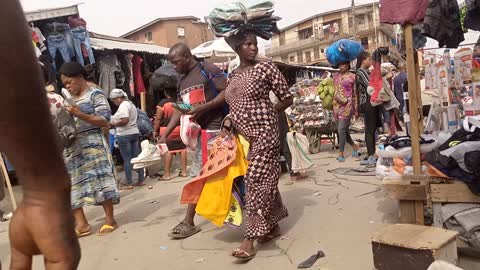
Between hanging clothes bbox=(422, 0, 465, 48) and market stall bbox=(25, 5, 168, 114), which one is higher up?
market stall bbox=(25, 5, 168, 114)

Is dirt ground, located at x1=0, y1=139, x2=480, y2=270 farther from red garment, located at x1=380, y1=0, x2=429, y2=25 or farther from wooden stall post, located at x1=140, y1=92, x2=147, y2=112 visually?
wooden stall post, located at x1=140, y1=92, x2=147, y2=112

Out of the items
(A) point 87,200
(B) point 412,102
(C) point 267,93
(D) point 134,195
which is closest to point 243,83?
(C) point 267,93

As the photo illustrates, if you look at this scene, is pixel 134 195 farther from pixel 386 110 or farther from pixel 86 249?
pixel 386 110

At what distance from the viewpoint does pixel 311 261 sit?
3477 mm

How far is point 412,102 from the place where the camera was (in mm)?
3818

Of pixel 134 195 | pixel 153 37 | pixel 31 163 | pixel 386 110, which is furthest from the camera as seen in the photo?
pixel 153 37

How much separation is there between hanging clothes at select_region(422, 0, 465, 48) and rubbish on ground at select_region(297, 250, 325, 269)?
213 cm

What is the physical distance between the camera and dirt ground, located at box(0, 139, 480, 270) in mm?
3629

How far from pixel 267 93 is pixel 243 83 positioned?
232 mm

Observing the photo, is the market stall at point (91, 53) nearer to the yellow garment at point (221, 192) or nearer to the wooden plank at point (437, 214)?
the yellow garment at point (221, 192)

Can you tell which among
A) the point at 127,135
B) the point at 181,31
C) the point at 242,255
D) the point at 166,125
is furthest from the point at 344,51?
the point at 181,31

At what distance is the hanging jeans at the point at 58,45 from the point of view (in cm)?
795

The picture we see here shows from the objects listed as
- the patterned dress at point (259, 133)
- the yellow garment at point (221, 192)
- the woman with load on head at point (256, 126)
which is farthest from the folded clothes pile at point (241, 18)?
the yellow garment at point (221, 192)

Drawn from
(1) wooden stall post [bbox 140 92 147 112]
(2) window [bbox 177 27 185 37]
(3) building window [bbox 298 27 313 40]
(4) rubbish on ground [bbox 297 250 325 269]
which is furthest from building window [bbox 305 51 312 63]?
(4) rubbish on ground [bbox 297 250 325 269]
